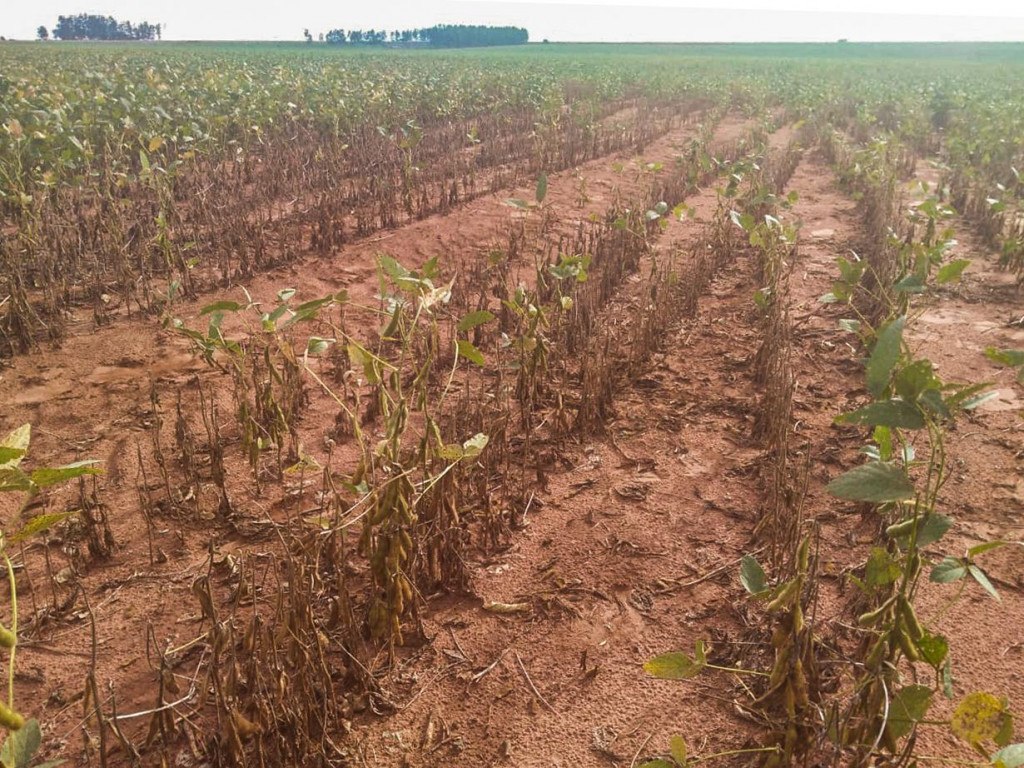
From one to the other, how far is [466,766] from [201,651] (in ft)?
2.64

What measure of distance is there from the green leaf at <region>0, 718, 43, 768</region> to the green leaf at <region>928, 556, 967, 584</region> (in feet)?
5.16

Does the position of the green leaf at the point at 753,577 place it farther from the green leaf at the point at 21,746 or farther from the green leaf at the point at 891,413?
the green leaf at the point at 21,746

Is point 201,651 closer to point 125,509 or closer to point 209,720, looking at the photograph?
point 209,720

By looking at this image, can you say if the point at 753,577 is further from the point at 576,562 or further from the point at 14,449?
the point at 14,449

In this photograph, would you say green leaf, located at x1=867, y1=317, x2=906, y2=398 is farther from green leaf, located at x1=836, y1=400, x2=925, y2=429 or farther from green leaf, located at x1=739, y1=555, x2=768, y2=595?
green leaf, located at x1=739, y1=555, x2=768, y2=595

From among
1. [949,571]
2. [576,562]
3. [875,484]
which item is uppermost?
[875,484]

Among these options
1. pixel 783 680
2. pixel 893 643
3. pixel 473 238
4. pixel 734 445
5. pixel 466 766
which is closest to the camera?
pixel 893 643

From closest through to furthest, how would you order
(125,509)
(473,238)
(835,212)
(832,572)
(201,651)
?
(201,651)
(832,572)
(125,509)
(473,238)
(835,212)

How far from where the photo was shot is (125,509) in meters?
2.52

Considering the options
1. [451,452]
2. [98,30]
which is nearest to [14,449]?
[451,452]

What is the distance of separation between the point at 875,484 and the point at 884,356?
0.25m


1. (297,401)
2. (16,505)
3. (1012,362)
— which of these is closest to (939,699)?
(1012,362)

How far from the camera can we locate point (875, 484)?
4.43 ft

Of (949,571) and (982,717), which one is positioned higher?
(949,571)
